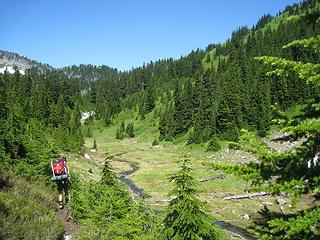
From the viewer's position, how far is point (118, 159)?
92188 millimetres

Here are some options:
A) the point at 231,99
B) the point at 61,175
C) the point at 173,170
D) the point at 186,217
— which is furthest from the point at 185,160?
the point at 231,99

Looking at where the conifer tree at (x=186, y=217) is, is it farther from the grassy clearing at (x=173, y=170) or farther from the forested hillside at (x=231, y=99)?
the forested hillside at (x=231, y=99)

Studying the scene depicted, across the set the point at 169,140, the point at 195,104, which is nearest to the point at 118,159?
the point at 169,140

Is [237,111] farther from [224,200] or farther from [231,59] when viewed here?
[231,59]

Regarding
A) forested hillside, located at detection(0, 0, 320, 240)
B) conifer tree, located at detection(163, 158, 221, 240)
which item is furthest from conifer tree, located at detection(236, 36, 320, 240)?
conifer tree, located at detection(163, 158, 221, 240)

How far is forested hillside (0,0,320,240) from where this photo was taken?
7094 mm

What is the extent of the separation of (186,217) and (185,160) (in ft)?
6.61

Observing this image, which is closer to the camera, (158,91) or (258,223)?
(258,223)

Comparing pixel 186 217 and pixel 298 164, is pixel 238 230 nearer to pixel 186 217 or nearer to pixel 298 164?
pixel 186 217

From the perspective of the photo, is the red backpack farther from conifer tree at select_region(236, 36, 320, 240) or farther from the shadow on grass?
the shadow on grass

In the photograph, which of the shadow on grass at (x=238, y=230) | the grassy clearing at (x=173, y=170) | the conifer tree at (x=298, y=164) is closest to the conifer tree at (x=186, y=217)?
the grassy clearing at (x=173, y=170)

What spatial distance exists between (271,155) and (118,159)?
8646 cm

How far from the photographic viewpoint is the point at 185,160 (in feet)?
42.3

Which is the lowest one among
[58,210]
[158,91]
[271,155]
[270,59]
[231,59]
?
[58,210]
